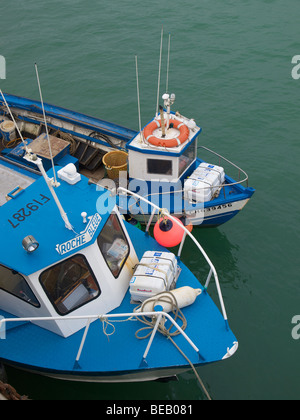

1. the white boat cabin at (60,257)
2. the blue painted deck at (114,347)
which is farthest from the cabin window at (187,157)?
the blue painted deck at (114,347)

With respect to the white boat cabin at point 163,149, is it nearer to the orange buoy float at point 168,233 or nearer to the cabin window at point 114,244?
the orange buoy float at point 168,233

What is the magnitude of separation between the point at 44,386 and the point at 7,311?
2.09m

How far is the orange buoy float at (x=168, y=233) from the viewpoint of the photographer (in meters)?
8.34

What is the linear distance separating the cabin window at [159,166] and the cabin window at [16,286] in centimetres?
546

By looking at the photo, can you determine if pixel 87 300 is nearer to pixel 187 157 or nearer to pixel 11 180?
pixel 11 180

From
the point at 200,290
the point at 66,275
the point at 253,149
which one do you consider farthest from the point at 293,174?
the point at 66,275

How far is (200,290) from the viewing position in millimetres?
7809

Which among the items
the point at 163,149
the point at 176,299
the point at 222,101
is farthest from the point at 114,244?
the point at 222,101

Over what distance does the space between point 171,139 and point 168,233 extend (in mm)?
3694

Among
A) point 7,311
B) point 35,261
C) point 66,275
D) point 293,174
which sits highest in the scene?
point 35,261

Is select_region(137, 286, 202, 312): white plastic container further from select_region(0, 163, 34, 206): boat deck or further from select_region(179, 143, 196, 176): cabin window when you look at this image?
select_region(0, 163, 34, 206): boat deck

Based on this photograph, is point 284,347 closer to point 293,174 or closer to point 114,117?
point 293,174

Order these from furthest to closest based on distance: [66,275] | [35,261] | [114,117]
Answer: [114,117], [66,275], [35,261]

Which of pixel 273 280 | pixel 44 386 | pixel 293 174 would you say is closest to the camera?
pixel 44 386
